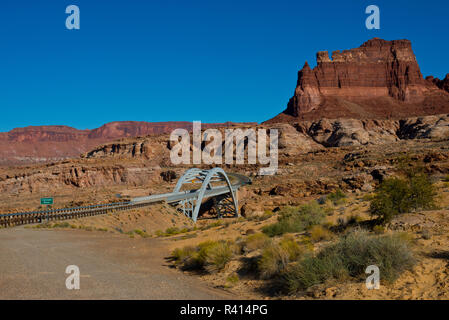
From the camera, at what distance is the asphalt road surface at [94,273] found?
8430 millimetres

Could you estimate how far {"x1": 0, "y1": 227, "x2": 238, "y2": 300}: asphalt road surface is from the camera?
27.7ft

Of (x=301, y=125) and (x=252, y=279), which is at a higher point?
(x=301, y=125)

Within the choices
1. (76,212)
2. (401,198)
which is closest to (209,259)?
(401,198)

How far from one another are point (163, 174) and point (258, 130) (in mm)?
33494

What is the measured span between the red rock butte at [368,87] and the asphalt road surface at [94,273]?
116084 mm

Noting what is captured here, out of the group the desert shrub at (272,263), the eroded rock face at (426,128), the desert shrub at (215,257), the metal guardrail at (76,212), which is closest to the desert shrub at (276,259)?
the desert shrub at (272,263)

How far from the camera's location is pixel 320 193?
47.4 meters

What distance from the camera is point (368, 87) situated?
495 ft

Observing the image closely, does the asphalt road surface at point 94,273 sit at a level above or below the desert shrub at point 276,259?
below

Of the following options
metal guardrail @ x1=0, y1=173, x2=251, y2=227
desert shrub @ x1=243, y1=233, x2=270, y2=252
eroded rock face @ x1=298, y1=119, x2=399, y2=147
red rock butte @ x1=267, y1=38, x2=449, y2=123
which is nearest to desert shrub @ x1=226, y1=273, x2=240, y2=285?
desert shrub @ x1=243, y1=233, x2=270, y2=252

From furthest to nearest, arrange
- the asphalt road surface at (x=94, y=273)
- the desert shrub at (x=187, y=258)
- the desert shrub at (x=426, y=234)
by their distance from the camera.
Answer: the desert shrub at (x=187, y=258), the desert shrub at (x=426, y=234), the asphalt road surface at (x=94, y=273)

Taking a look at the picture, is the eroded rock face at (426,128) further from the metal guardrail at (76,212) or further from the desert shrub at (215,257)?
the desert shrub at (215,257)

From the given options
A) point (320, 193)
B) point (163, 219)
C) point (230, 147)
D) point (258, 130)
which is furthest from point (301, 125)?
point (163, 219)
